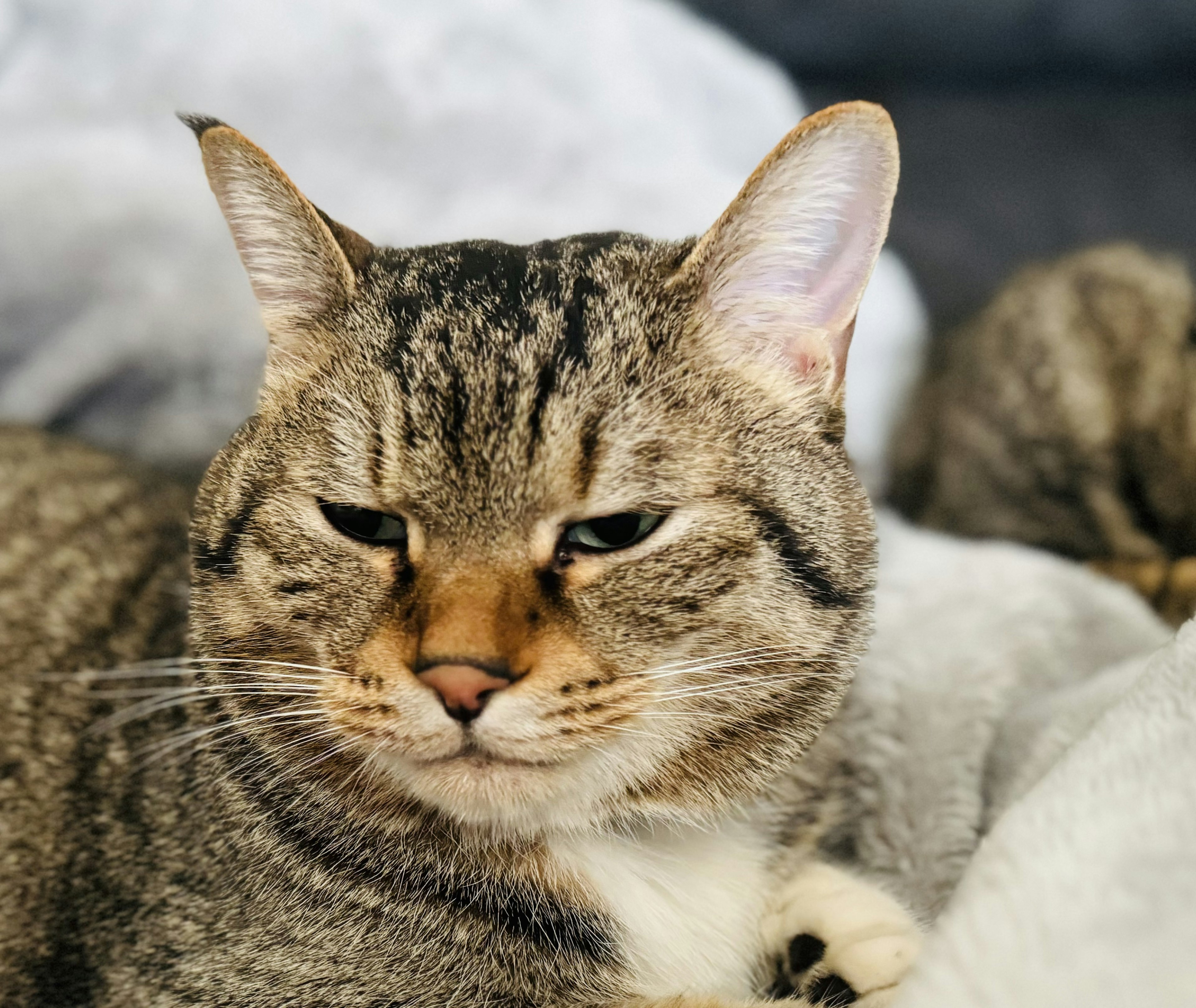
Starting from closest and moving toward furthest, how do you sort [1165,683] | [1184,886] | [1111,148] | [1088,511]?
1. [1184,886]
2. [1165,683]
3. [1088,511]
4. [1111,148]

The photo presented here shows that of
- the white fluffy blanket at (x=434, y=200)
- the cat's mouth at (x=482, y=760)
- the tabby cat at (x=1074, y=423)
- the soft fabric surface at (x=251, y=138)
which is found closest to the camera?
the cat's mouth at (x=482, y=760)

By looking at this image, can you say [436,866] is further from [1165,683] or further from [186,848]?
[1165,683]

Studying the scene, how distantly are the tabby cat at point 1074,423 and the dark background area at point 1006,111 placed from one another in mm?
178

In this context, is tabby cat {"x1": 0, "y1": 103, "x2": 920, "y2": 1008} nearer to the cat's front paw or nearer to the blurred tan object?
the cat's front paw

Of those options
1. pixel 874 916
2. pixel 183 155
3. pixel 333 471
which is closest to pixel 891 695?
pixel 874 916

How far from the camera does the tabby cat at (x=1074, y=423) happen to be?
1.98 metres

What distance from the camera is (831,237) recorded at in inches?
35.3

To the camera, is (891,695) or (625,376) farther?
(891,695)

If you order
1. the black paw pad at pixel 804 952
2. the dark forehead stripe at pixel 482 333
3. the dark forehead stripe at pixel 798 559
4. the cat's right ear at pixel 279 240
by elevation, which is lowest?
the black paw pad at pixel 804 952

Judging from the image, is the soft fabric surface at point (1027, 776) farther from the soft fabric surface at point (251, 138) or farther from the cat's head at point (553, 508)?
the soft fabric surface at point (251, 138)

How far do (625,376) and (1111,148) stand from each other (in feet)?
6.47

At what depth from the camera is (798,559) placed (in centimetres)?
87

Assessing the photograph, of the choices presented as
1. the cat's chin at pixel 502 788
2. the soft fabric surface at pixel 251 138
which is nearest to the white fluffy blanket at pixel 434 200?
the soft fabric surface at pixel 251 138

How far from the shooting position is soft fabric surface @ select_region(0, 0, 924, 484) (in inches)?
66.5
